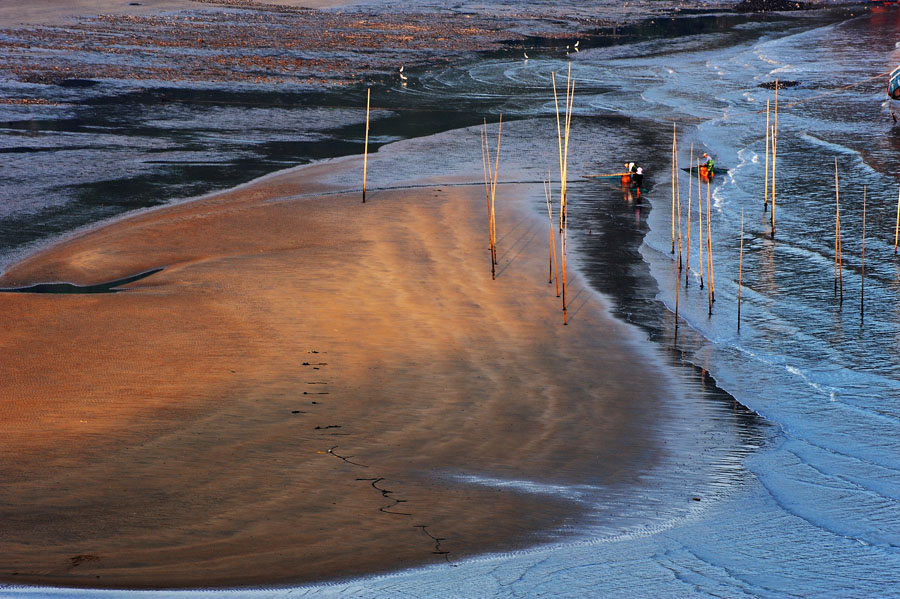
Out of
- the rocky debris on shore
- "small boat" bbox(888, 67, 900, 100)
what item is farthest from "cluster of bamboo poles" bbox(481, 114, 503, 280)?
Answer: the rocky debris on shore

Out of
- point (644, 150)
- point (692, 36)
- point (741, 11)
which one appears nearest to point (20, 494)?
point (644, 150)

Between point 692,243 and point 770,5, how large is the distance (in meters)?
53.6

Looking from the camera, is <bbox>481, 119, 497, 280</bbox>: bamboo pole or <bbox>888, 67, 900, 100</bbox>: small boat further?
<bbox>888, 67, 900, 100</bbox>: small boat

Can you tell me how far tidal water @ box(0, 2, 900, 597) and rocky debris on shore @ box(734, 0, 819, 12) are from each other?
26.4 metres

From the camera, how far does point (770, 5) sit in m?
61.8

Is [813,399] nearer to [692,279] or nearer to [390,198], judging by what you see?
[692,279]

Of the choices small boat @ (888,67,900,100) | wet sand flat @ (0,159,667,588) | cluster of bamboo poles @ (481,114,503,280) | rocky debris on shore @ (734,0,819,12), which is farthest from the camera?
rocky debris on shore @ (734,0,819,12)

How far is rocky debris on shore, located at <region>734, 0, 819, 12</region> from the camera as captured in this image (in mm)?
60366

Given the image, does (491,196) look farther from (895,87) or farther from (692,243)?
(895,87)

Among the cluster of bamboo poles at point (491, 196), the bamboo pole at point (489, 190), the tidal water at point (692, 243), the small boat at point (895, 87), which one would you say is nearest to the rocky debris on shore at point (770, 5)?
the tidal water at point (692, 243)

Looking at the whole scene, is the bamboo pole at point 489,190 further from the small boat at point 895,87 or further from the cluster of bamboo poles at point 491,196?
the small boat at point 895,87

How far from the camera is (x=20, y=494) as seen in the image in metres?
6.32

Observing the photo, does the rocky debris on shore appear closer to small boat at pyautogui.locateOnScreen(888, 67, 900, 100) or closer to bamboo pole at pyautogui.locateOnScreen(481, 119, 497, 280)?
small boat at pyautogui.locateOnScreen(888, 67, 900, 100)

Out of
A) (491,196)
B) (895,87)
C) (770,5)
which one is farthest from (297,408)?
(770,5)
